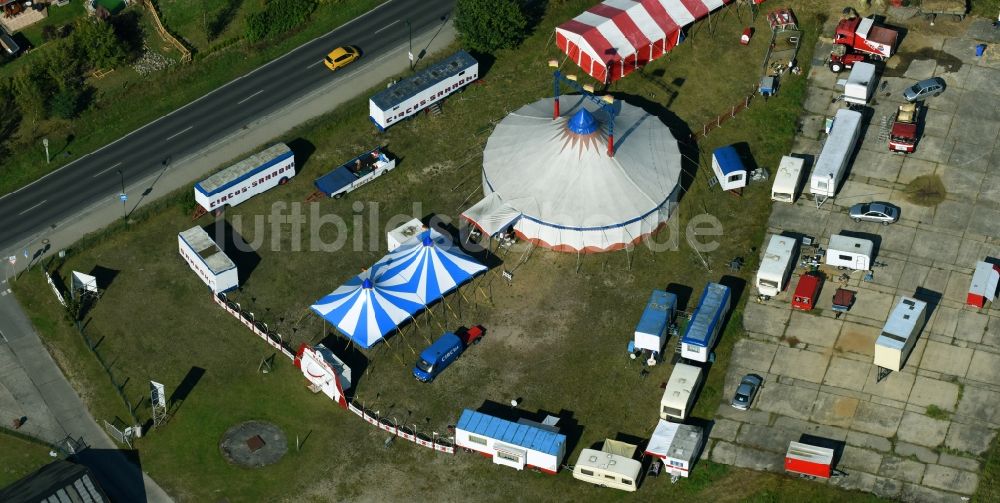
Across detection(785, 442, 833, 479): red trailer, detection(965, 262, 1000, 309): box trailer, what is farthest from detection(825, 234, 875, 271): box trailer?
detection(785, 442, 833, 479): red trailer

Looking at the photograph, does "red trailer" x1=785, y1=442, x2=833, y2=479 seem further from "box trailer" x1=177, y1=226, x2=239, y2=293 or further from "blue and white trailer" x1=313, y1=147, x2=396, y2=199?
"box trailer" x1=177, y1=226, x2=239, y2=293

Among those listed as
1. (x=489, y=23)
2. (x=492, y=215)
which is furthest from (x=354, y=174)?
(x=489, y=23)

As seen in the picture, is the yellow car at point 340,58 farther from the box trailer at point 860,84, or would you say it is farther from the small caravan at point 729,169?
the box trailer at point 860,84

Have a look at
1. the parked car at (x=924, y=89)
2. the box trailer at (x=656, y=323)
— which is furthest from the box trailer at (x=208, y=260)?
the parked car at (x=924, y=89)

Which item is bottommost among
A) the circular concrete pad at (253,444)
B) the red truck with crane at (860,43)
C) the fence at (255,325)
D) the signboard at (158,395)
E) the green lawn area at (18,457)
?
the green lawn area at (18,457)

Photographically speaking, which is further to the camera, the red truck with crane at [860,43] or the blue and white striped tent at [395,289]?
the red truck with crane at [860,43]

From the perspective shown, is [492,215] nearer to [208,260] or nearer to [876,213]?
[208,260]
